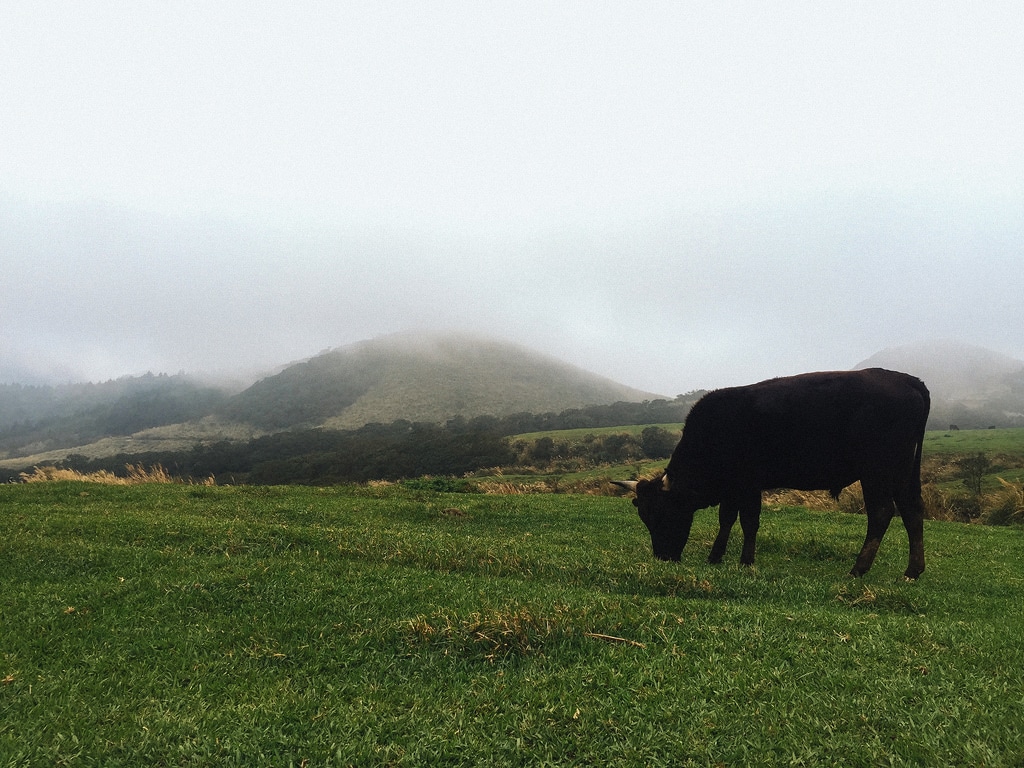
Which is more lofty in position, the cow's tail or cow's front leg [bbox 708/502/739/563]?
the cow's tail

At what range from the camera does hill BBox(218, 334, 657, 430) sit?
490 feet

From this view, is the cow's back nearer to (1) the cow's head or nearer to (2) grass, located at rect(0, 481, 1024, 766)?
(1) the cow's head

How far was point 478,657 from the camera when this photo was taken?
5441mm

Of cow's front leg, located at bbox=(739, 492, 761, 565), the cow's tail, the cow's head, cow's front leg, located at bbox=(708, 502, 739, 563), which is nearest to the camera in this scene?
the cow's tail

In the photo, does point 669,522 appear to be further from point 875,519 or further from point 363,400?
point 363,400

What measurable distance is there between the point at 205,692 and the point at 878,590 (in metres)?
8.59

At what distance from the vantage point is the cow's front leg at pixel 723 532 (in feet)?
36.3

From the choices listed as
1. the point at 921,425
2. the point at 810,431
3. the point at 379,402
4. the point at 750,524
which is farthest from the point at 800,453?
the point at 379,402

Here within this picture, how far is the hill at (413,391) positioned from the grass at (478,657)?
133 metres

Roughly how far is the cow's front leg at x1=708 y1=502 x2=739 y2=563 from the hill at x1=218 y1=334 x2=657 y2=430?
131325mm

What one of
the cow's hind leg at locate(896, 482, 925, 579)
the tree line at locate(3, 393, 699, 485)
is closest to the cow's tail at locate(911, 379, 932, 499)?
the cow's hind leg at locate(896, 482, 925, 579)

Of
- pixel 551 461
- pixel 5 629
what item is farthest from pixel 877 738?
pixel 551 461

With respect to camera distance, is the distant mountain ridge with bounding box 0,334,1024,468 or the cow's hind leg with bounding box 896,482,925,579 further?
the distant mountain ridge with bounding box 0,334,1024,468

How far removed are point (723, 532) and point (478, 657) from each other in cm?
737
